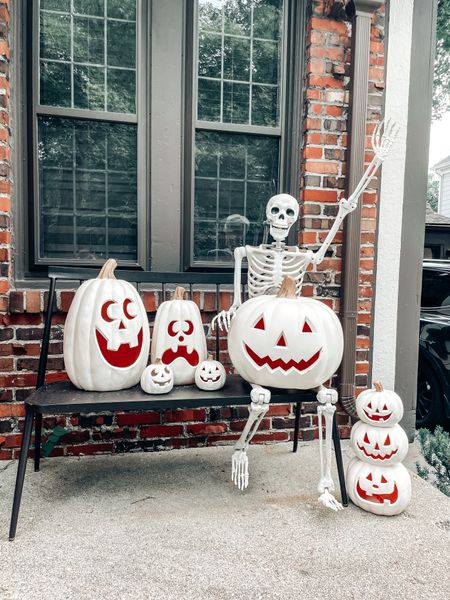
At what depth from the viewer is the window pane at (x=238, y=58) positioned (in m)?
2.68

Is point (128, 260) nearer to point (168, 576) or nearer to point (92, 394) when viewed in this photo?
point (92, 394)

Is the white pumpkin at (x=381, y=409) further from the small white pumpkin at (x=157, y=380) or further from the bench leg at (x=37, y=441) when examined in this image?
the bench leg at (x=37, y=441)

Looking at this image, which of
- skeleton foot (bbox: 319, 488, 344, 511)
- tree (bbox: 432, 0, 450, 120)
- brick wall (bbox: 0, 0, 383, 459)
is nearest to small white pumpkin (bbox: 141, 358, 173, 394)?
brick wall (bbox: 0, 0, 383, 459)

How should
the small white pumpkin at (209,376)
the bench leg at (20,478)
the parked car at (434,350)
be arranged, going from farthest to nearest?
the parked car at (434,350), the small white pumpkin at (209,376), the bench leg at (20,478)

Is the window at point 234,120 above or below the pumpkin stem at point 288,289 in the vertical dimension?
above

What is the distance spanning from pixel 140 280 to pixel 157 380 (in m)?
0.65

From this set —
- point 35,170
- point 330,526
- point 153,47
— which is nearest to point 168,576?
point 330,526

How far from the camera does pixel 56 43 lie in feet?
8.18

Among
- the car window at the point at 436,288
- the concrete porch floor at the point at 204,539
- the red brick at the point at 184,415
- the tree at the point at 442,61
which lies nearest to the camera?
the concrete porch floor at the point at 204,539

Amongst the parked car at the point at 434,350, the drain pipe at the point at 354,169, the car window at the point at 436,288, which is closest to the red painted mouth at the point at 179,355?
the drain pipe at the point at 354,169

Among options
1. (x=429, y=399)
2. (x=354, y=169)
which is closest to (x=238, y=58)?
(x=354, y=169)

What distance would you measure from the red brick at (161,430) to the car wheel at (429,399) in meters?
2.25

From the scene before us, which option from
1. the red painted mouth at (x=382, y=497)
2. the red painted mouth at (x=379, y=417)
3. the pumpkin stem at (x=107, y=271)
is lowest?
the red painted mouth at (x=382, y=497)

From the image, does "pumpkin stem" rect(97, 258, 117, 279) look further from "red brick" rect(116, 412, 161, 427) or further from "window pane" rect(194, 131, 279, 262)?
"red brick" rect(116, 412, 161, 427)
